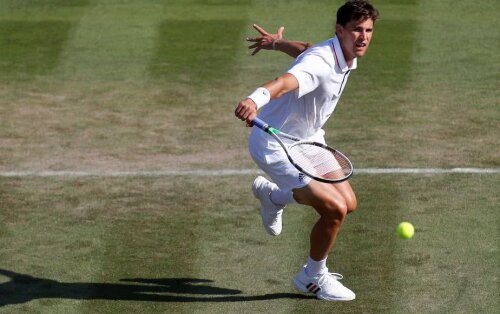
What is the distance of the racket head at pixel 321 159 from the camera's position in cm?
1005

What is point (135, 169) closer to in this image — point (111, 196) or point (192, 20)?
point (111, 196)

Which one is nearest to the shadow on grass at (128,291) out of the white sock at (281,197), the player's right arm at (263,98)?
the white sock at (281,197)

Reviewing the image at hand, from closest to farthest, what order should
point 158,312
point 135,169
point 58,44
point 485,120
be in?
1. point 158,312
2. point 135,169
3. point 485,120
4. point 58,44

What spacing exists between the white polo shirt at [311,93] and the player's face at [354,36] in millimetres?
60

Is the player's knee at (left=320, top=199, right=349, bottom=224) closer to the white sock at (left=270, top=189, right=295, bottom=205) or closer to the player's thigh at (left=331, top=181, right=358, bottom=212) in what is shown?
the player's thigh at (left=331, top=181, right=358, bottom=212)

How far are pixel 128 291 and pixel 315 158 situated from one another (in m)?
1.92

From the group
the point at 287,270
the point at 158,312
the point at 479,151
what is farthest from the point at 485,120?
the point at 158,312

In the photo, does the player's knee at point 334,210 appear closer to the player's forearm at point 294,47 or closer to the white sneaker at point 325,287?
the white sneaker at point 325,287

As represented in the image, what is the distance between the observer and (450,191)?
489 inches

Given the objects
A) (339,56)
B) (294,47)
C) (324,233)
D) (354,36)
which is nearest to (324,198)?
(324,233)

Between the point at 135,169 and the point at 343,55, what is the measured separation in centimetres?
361

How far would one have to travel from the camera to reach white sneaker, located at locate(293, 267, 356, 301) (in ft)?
33.7

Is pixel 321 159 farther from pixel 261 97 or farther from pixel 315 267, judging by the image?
pixel 261 97

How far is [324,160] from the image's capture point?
10.4 m
